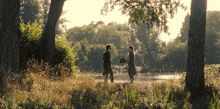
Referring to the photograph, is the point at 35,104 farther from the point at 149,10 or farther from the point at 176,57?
the point at 176,57

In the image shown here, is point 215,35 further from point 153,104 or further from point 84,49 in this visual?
point 153,104

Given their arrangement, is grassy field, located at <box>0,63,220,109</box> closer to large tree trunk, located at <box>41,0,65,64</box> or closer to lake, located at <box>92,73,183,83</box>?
lake, located at <box>92,73,183,83</box>

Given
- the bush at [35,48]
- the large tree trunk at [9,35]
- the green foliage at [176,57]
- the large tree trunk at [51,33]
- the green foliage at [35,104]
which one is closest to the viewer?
the green foliage at [35,104]

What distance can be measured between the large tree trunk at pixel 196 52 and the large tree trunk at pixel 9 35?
7.14 meters

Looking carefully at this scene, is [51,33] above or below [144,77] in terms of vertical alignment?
above

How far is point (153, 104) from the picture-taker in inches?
277

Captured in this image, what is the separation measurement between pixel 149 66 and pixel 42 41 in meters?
65.4

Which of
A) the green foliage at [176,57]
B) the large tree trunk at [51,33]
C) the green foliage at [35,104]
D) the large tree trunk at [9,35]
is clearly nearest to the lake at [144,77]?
the large tree trunk at [51,33]

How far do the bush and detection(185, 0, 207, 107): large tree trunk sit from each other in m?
6.26

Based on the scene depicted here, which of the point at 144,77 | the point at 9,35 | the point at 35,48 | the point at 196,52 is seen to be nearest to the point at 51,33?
the point at 35,48

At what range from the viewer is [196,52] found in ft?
32.0

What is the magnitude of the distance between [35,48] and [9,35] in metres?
3.78

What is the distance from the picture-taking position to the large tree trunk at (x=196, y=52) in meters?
9.72

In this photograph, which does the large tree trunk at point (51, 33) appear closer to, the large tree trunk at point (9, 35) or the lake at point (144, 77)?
the lake at point (144, 77)
